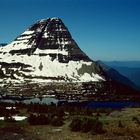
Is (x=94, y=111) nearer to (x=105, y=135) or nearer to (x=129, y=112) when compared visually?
(x=129, y=112)

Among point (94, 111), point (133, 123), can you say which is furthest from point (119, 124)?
point (94, 111)

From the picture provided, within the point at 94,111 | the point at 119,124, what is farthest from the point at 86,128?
the point at 94,111

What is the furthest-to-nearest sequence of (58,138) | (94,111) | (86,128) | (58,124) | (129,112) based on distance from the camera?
(94,111), (129,112), (58,124), (86,128), (58,138)

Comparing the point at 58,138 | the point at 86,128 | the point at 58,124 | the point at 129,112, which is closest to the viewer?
the point at 58,138

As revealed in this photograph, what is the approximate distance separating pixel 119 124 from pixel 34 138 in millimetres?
10444

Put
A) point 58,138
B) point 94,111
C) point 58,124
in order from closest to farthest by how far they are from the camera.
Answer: point 58,138
point 58,124
point 94,111

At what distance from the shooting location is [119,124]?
143 ft

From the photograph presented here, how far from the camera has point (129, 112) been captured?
53.3 meters

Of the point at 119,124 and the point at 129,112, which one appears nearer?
the point at 119,124

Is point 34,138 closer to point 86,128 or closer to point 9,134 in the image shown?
point 9,134

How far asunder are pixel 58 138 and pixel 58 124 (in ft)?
22.6

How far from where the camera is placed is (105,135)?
131 feet

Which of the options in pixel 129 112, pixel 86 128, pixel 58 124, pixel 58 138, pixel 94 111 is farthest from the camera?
pixel 94 111

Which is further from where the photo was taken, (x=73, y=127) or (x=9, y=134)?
(x=73, y=127)
